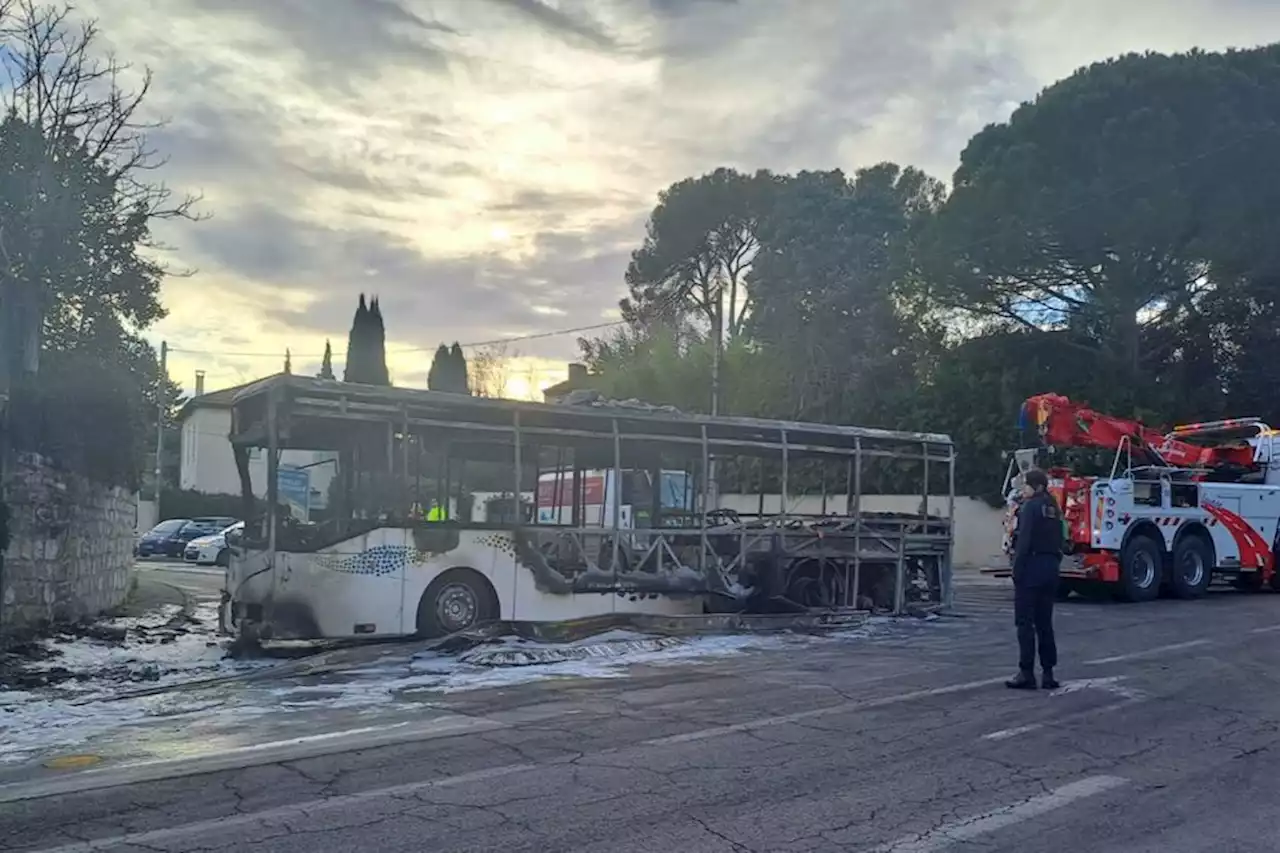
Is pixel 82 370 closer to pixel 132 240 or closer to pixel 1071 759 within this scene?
pixel 132 240

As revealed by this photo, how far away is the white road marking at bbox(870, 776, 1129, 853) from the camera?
5.38m

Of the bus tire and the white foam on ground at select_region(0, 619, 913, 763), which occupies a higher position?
the bus tire

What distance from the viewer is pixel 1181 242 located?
95.1 feet

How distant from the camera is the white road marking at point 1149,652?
38.1ft

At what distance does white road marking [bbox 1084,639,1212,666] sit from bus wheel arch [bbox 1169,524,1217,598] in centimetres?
682

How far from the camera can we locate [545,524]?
530 inches

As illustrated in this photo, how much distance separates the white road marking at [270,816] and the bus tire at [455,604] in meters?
5.77

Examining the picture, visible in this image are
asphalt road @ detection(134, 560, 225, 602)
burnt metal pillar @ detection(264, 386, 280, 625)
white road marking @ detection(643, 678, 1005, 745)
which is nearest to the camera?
white road marking @ detection(643, 678, 1005, 745)

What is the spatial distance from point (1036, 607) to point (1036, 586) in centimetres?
19

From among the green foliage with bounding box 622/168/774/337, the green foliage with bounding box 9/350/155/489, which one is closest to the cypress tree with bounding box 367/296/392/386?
the green foliage with bounding box 622/168/774/337

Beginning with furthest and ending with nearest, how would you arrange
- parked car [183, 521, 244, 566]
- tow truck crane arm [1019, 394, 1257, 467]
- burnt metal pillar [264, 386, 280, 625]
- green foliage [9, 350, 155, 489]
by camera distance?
parked car [183, 521, 244, 566] → tow truck crane arm [1019, 394, 1257, 467] → green foliage [9, 350, 155, 489] → burnt metal pillar [264, 386, 280, 625]

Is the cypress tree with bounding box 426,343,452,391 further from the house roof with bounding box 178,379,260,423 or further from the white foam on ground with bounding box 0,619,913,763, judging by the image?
the white foam on ground with bounding box 0,619,913,763

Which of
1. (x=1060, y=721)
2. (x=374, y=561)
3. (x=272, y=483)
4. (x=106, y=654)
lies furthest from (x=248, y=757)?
(x=106, y=654)

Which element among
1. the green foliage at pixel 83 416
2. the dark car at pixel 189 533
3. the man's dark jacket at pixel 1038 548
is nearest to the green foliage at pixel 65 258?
the green foliage at pixel 83 416
